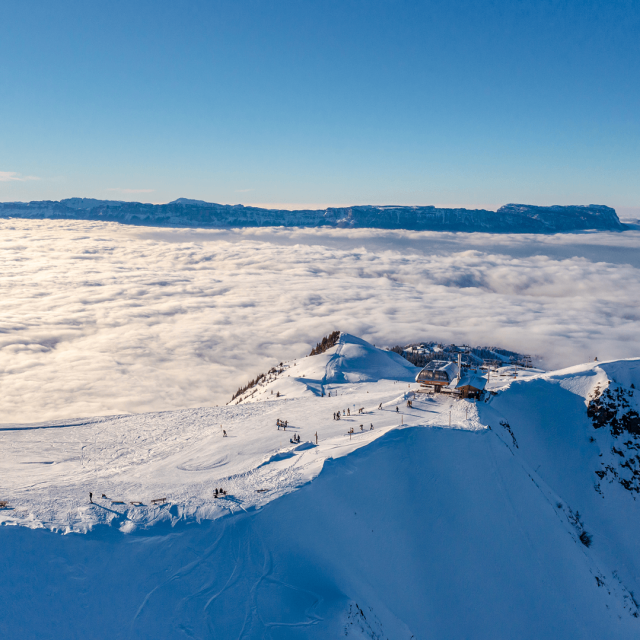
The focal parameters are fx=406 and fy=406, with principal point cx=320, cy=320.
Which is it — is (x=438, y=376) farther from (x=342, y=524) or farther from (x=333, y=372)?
(x=333, y=372)

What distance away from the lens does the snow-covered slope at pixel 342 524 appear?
21203 mm

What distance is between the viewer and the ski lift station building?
4962 centimetres

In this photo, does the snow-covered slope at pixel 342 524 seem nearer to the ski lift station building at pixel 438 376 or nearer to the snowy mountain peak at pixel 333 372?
the ski lift station building at pixel 438 376

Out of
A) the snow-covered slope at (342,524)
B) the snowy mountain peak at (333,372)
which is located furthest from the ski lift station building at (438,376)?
the snowy mountain peak at (333,372)

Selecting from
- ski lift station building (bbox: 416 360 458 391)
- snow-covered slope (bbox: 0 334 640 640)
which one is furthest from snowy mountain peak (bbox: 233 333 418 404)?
ski lift station building (bbox: 416 360 458 391)

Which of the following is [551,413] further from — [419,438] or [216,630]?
[216,630]

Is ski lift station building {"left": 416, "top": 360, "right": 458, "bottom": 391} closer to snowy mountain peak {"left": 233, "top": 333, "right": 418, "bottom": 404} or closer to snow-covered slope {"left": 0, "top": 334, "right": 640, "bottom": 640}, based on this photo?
snow-covered slope {"left": 0, "top": 334, "right": 640, "bottom": 640}

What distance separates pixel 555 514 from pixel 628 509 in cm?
1324

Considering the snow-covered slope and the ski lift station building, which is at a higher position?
the ski lift station building

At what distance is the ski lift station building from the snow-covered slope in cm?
229

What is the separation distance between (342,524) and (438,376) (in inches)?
1064

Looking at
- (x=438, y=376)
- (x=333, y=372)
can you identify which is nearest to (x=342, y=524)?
(x=438, y=376)

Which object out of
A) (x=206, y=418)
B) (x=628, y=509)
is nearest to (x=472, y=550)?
(x=628, y=509)

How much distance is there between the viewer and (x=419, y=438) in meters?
35.5
